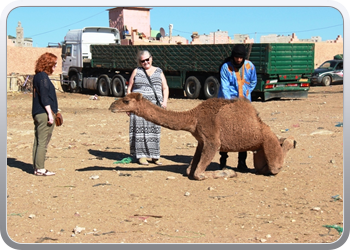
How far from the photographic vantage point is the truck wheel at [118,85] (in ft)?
80.8

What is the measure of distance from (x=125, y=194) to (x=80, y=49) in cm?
2127

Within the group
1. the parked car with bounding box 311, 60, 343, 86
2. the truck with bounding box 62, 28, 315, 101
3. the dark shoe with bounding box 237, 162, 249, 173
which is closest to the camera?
the dark shoe with bounding box 237, 162, 249, 173

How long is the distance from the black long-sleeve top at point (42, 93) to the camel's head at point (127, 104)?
140cm

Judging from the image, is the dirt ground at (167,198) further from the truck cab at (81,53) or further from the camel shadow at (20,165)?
the truck cab at (81,53)

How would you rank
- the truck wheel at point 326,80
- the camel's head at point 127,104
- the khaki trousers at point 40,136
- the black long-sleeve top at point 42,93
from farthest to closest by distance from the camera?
the truck wheel at point 326,80 → the khaki trousers at point 40,136 → the black long-sleeve top at point 42,93 → the camel's head at point 127,104

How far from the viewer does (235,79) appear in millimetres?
7484

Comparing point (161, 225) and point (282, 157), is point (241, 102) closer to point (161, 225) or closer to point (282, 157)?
point (282, 157)

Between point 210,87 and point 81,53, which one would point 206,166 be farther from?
point 81,53

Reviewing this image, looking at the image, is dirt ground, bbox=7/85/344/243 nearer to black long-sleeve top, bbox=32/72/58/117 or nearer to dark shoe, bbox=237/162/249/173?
dark shoe, bbox=237/162/249/173

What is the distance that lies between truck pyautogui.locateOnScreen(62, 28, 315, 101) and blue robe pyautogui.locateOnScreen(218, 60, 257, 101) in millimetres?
9847

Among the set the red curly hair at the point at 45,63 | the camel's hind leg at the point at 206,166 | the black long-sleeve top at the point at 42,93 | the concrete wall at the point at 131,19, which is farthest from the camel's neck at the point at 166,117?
the concrete wall at the point at 131,19

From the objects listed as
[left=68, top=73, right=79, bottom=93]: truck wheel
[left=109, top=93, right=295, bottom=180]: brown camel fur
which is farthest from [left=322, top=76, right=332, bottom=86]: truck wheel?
[left=109, top=93, right=295, bottom=180]: brown camel fur

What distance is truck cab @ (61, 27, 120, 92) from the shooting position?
87.3ft

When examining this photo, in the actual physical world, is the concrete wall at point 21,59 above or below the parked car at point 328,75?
above
